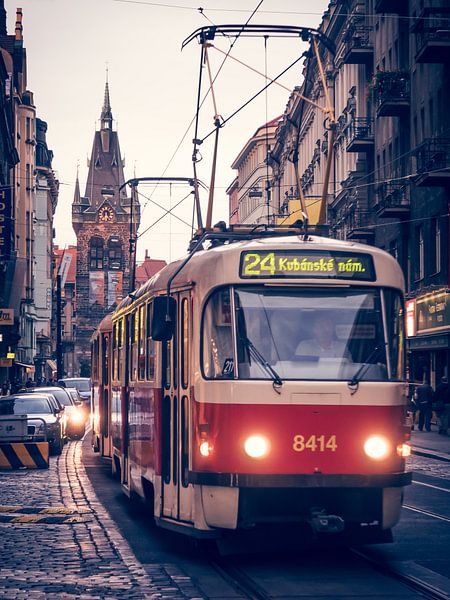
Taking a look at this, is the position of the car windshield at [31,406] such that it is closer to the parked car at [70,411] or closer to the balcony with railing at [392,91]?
the parked car at [70,411]

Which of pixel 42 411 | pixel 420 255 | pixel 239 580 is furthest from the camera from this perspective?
pixel 420 255

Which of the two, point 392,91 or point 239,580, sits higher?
point 392,91

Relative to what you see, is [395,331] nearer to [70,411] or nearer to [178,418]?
[178,418]

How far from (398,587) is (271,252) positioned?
123 inches

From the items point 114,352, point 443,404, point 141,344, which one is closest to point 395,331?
point 141,344

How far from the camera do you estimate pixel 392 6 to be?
43.9 meters

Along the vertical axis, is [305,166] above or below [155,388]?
above

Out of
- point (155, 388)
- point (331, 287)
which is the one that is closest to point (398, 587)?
point (331, 287)

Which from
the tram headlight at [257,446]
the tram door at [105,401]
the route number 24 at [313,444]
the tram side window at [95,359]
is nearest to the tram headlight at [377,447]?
the route number 24 at [313,444]

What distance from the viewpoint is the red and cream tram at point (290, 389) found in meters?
10.6

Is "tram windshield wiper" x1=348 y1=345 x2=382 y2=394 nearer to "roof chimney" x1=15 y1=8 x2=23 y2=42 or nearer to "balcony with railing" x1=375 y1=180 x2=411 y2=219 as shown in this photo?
"balcony with railing" x1=375 y1=180 x2=411 y2=219

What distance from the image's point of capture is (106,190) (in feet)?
498

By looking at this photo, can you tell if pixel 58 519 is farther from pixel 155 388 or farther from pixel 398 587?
pixel 398 587

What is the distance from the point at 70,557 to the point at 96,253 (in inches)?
5396
